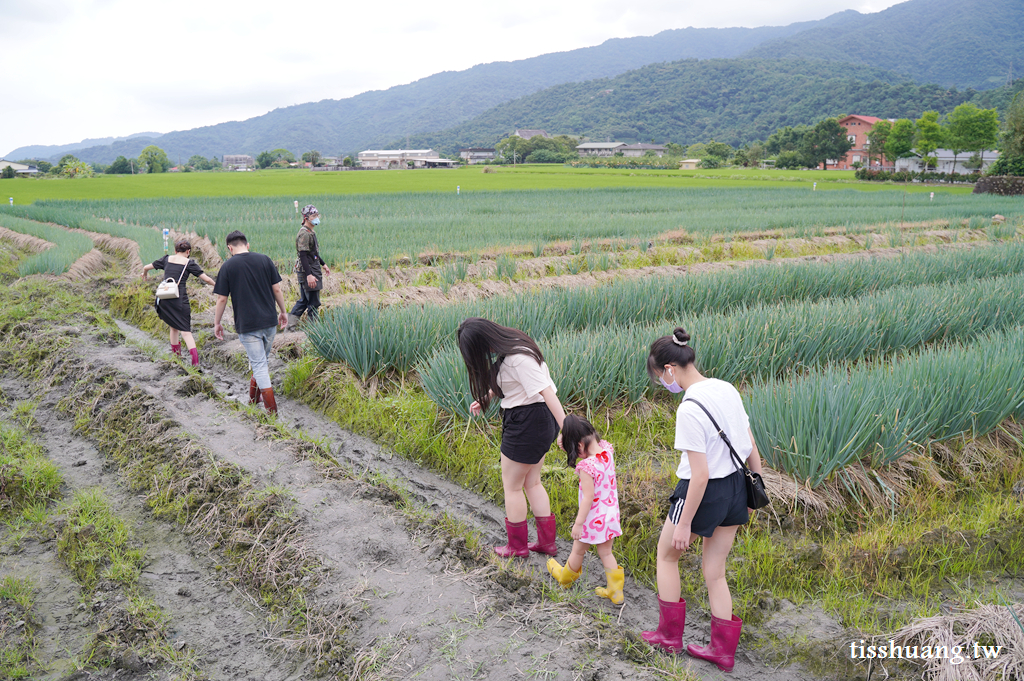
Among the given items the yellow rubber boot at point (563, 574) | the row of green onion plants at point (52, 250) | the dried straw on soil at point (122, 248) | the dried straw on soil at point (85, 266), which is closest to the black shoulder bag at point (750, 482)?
the yellow rubber boot at point (563, 574)

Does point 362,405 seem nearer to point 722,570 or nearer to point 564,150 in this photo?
point 722,570

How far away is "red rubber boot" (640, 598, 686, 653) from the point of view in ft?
9.74

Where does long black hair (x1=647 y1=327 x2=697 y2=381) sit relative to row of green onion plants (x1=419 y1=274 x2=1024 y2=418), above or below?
above

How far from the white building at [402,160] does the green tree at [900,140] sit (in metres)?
61.7

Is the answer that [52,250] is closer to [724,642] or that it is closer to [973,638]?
[724,642]

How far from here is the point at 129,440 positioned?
5199 millimetres

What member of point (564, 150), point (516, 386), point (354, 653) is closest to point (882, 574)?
point (516, 386)

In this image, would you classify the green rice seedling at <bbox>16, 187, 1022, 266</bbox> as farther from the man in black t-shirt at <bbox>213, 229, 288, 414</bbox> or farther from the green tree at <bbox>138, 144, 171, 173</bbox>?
the green tree at <bbox>138, 144, 171, 173</bbox>

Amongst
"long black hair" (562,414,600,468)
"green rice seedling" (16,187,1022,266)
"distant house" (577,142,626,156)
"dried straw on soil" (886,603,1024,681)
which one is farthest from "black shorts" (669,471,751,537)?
"distant house" (577,142,626,156)

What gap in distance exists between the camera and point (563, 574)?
3447 millimetres

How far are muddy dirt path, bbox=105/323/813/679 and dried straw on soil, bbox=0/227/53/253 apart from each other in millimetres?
15176

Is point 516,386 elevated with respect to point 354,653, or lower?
elevated

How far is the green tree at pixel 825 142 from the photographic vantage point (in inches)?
2751

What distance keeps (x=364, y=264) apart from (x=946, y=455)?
9145 millimetres
